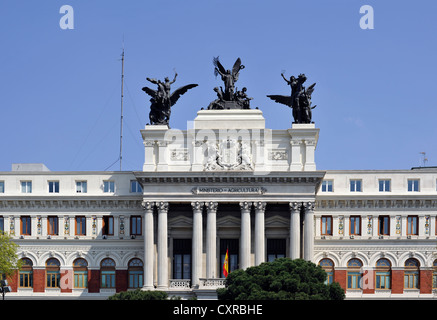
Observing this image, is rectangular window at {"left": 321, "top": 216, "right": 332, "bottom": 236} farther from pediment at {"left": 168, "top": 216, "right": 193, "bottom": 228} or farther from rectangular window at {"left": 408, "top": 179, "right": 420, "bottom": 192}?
pediment at {"left": 168, "top": 216, "right": 193, "bottom": 228}

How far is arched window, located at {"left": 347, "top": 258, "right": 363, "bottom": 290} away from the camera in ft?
326

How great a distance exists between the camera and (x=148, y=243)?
3748 inches

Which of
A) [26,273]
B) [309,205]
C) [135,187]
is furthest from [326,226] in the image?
[26,273]

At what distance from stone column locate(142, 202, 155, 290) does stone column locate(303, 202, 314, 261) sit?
15.6 m

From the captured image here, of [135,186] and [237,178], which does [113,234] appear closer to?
[135,186]

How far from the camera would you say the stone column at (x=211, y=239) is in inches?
3693

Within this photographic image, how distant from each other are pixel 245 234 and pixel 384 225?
1607cm

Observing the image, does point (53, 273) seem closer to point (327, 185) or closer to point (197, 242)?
point (197, 242)

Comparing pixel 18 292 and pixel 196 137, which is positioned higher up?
pixel 196 137

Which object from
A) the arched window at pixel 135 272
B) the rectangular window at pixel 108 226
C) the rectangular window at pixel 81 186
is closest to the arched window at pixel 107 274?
the arched window at pixel 135 272

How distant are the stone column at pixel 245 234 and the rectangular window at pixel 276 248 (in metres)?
4.47

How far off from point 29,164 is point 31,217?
8542mm
